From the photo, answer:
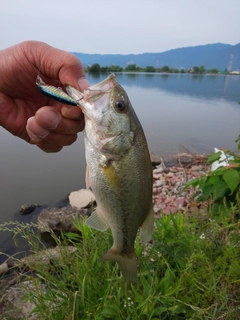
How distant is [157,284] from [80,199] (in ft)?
16.7

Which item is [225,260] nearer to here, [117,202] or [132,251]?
[132,251]

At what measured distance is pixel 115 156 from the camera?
6.35 feet

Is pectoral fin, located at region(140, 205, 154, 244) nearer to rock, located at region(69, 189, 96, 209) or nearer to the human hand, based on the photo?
the human hand

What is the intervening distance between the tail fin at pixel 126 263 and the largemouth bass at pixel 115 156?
21 cm

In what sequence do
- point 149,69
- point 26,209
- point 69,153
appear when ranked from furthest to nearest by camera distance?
point 149,69 < point 69,153 < point 26,209

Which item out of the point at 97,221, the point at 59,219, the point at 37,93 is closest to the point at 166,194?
the point at 59,219

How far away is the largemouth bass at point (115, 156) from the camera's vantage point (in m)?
1.93

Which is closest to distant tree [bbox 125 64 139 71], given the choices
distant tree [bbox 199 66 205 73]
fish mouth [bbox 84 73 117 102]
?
distant tree [bbox 199 66 205 73]

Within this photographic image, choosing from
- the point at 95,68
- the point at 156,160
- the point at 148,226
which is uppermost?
the point at 148,226

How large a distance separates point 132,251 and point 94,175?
0.67 meters

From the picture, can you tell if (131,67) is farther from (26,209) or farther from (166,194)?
(26,209)

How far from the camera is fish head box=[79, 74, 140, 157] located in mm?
1942

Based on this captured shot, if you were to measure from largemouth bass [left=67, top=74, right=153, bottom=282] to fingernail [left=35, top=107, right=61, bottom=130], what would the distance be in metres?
0.28

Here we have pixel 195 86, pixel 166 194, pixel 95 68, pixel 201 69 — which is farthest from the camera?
pixel 201 69
